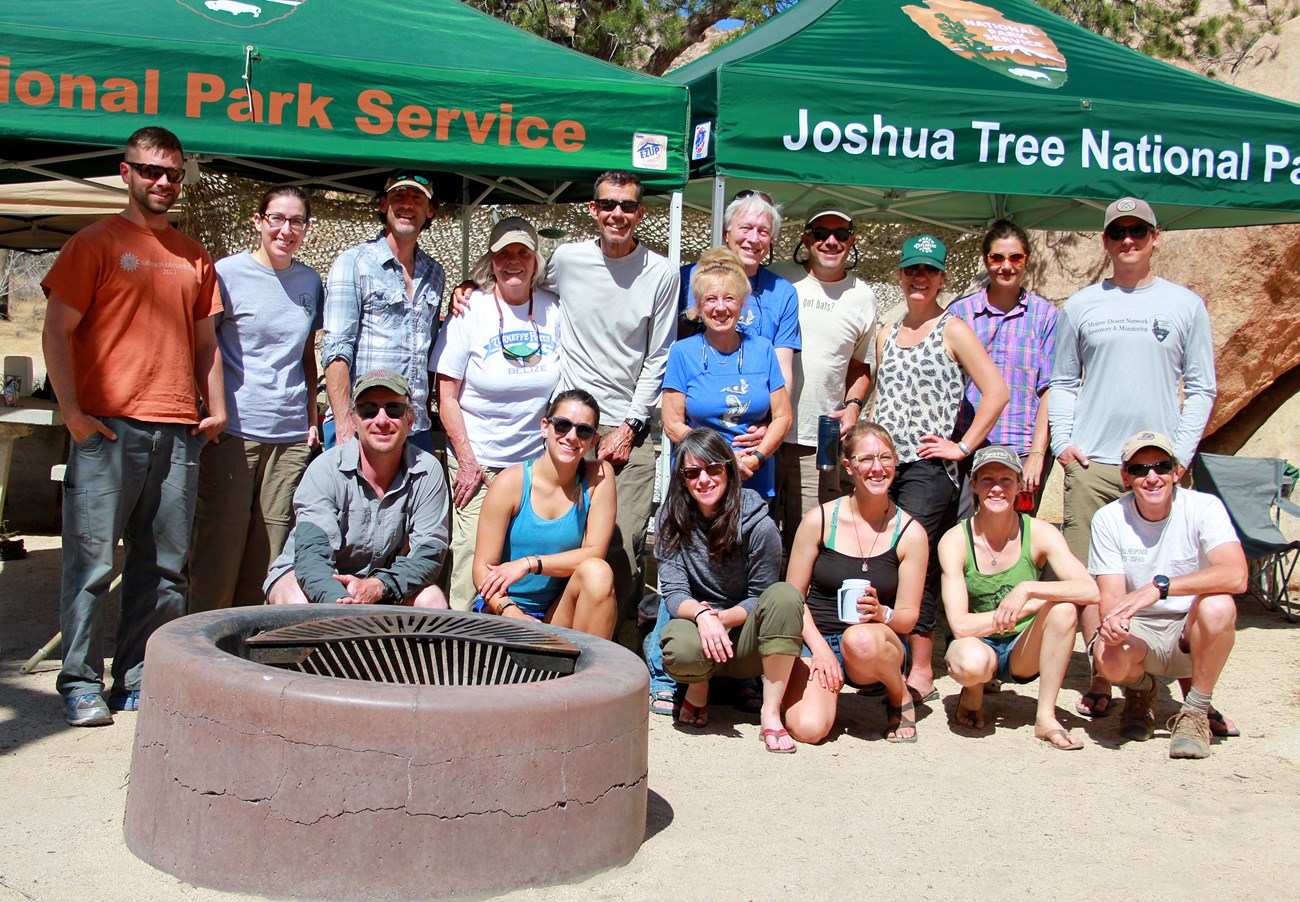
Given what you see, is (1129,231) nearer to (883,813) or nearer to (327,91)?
(883,813)

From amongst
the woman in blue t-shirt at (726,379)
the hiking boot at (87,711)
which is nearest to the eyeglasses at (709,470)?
the woman in blue t-shirt at (726,379)

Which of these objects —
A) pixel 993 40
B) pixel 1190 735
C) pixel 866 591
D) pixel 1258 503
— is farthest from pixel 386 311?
pixel 1258 503

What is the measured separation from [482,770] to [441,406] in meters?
2.33

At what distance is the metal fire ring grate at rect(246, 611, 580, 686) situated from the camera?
3045 millimetres

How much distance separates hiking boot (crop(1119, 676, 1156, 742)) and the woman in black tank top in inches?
31.2

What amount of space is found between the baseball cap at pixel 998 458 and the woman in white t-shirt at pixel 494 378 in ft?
5.28

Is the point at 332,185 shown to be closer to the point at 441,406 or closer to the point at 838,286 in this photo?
the point at 441,406

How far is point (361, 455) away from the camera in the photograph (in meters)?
3.99

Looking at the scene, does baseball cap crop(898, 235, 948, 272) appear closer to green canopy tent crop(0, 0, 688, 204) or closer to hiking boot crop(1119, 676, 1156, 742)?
green canopy tent crop(0, 0, 688, 204)

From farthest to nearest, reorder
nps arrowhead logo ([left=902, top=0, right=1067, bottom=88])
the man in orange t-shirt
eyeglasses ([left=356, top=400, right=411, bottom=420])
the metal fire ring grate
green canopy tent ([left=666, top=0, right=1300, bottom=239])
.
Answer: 1. nps arrowhead logo ([left=902, top=0, right=1067, bottom=88])
2. green canopy tent ([left=666, top=0, right=1300, bottom=239])
3. eyeglasses ([left=356, top=400, right=411, bottom=420])
4. the man in orange t-shirt
5. the metal fire ring grate

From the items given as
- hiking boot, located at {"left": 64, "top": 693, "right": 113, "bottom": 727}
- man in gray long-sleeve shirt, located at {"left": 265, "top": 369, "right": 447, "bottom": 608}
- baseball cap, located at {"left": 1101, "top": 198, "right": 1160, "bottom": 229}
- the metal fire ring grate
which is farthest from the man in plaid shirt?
baseball cap, located at {"left": 1101, "top": 198, "right": 1160, "bottom": 229}

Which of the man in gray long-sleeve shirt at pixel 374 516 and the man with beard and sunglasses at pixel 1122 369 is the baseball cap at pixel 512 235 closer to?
the man in gray long-sleeve shirt at pixel 374 516

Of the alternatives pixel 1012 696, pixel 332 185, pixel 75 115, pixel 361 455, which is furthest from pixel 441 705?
pixel 332 185

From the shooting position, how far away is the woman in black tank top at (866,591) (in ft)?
13.4
